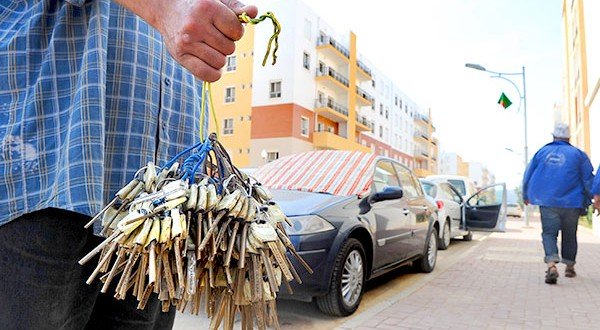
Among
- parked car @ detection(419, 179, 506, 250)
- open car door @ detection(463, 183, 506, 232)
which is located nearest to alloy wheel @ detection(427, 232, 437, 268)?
parked car @ detection(419, 179, 506, 250)

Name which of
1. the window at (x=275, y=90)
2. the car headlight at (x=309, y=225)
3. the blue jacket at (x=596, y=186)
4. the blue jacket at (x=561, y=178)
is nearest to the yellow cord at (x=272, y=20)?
the car headlight at (x=309, y=225)

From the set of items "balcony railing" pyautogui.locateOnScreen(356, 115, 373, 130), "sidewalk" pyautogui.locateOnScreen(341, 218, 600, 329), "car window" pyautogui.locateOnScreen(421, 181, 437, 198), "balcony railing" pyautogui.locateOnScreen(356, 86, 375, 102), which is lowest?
"sidewalk" pyautogui.locateOnScreen(341, 218, 600, 329)

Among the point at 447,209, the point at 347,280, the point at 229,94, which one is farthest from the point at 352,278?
the point at 229,94

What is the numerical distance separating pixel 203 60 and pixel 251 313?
0.54 m

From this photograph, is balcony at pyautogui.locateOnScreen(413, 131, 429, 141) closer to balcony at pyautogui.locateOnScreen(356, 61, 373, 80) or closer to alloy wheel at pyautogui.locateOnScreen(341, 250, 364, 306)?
balcony at pyautogui.locateOnScreen(356, 61, 373, 80)

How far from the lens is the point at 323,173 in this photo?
17.0ft

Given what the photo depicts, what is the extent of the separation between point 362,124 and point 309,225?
3750cm

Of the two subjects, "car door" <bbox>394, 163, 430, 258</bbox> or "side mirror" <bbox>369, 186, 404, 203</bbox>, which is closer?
"side mirror" <bbox>369, 186, 404, 203</bbox>

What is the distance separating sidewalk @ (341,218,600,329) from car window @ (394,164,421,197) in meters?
1.25

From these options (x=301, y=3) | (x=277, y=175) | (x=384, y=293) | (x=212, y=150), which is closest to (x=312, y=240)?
(x=277, y=175)

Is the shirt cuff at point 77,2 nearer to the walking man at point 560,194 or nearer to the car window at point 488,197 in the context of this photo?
the walking man at point 560,194

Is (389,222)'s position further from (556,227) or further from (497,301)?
(556,227)

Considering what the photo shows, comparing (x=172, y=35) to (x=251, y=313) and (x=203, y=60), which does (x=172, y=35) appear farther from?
(x=251, y=313)

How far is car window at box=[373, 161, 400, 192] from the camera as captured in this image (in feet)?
17.6
